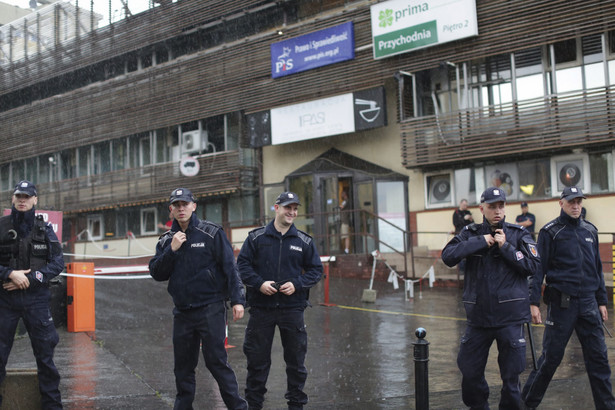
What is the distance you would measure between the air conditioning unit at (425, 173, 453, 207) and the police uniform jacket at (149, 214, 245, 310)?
47.1ft

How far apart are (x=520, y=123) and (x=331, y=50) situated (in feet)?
21.4

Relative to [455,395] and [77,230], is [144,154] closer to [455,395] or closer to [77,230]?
[77,230]

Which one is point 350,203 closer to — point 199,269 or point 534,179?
point 534,179

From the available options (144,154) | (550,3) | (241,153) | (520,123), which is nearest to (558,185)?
(520,123)

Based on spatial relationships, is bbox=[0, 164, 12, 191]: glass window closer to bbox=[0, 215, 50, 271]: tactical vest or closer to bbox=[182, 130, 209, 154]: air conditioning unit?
bbox=[182, 130, 209, 154]: air conditioning unit

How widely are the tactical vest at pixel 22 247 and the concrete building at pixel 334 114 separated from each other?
1149cm

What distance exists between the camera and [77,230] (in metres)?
31.1

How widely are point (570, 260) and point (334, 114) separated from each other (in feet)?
49.6

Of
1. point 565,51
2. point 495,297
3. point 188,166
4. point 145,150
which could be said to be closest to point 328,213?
point 188,166

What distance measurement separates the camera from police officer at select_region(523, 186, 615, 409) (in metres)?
5.87

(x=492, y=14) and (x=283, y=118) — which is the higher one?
(x=492, y=14)

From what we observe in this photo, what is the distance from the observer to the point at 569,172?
17156 mm

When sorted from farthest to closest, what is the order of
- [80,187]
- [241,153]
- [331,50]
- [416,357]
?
[80,187] → [241,153] → [331,50] → [416,357]

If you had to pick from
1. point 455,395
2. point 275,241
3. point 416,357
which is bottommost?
point 455,395
